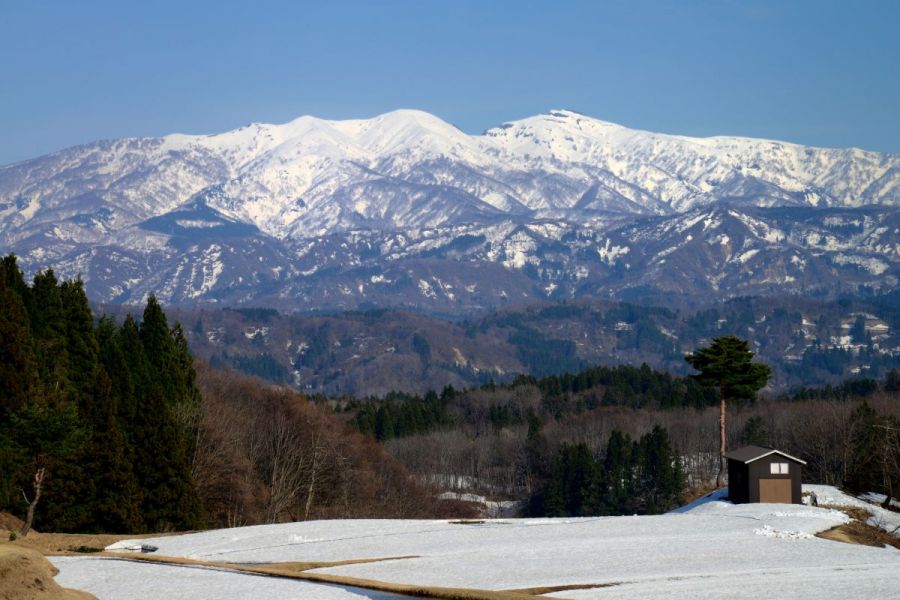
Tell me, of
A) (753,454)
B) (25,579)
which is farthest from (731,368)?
(25,579)

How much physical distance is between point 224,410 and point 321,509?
45.6 feet

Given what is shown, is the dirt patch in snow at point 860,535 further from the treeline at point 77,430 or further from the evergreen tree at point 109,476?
the evergreen tree at point 109,476

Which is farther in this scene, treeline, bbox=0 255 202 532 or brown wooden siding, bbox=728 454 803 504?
brown wooden siding, bbox=728 454 803 504

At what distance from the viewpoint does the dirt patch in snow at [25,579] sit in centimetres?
4038

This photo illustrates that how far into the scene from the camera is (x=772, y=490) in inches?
3383

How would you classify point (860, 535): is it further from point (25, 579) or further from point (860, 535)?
point (25, 579)

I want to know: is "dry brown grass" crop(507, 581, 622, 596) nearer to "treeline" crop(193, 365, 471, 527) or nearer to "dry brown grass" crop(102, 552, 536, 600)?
"dry brown grass" crop(102, 552, 536, 600)

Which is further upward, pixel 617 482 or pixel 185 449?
pixel 185 449

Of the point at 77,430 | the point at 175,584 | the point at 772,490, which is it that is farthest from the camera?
the point at 772,490

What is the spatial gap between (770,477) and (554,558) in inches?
1274

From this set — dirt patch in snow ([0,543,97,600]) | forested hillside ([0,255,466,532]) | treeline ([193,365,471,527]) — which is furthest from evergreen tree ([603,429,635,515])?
dirt patch in snow ([0,543,97,600])

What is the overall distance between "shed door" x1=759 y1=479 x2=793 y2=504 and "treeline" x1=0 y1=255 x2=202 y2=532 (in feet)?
117

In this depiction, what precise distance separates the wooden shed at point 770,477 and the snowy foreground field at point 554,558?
609cm

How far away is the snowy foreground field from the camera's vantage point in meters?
47.8
